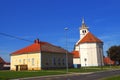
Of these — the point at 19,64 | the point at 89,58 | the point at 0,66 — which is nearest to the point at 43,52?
the point at 19,64

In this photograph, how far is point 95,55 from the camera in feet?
374

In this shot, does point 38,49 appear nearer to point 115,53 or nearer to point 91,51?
point 91,51

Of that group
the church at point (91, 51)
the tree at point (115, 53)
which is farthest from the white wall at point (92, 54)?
the tree at point (115, 53)

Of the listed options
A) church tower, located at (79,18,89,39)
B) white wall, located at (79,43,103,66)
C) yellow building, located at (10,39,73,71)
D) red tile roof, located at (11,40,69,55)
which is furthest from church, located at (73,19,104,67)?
red tile roof, located at (11,40,69,55)

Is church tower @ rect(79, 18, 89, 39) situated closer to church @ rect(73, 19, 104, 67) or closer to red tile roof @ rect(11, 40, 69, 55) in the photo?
church @ rect(73, 19, 104, 67)

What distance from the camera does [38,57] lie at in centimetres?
7744

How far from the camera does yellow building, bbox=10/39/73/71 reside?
7794 cm

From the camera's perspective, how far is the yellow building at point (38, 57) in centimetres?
7794

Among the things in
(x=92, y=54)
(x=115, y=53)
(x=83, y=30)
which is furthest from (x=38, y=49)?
(x=83, y=30)

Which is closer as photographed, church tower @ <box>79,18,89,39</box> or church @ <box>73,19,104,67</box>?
church @ <box>73,19,104,67</box>

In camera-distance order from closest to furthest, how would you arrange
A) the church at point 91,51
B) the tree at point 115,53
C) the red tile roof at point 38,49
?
the red tile roof at point 38,49
the tree at point 115,53
the church at point 91,51

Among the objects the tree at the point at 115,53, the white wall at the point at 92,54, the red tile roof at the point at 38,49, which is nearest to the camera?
the red tile roof at the point at 38,49

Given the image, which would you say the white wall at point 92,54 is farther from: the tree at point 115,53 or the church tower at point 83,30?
the church tower at point 83,30

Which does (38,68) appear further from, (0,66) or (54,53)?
(0,66)
